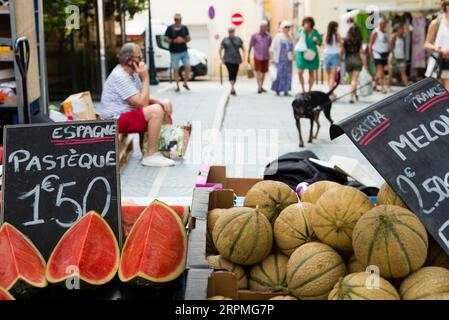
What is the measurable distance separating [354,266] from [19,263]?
1.31 meters

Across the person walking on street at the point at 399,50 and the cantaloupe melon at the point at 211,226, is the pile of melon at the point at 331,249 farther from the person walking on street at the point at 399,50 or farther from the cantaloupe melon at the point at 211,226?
the person walking on street at the point at 399,50

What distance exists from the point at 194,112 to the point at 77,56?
149 inches

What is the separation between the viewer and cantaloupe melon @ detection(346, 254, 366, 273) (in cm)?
250

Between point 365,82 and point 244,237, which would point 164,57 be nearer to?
point 365,82

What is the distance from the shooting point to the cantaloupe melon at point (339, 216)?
2.61 meters

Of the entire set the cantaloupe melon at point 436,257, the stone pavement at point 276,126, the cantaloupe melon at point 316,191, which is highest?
the cantaloupe melon at point 316,191

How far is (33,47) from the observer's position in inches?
310

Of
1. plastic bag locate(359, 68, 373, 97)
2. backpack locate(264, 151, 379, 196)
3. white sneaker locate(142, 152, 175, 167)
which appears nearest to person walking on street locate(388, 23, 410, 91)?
plastic bag locate(359, 68, 373, 97)

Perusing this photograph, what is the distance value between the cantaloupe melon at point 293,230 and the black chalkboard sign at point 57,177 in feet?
2.38

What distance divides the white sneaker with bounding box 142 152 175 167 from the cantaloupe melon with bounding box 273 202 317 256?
19.2 ft

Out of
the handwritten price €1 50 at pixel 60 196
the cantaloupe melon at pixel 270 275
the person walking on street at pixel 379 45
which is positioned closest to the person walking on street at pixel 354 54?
the person walking on street at pixel 379 45

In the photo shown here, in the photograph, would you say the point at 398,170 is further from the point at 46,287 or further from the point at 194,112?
the point at 194,112

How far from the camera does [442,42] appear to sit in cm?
907

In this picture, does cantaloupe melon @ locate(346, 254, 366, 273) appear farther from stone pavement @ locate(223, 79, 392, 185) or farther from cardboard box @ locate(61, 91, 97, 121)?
cardboard box @ locate(61, 91, 97, 121)
